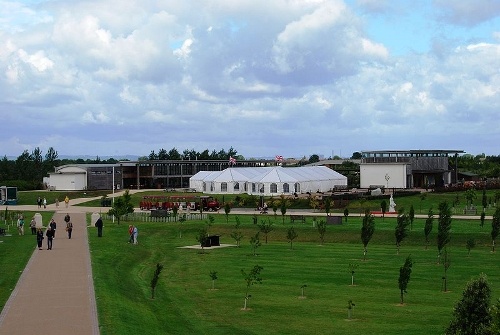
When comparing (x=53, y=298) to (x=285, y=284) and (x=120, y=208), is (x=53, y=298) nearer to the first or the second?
(x=285, y=284)

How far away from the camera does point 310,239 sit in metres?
58.8

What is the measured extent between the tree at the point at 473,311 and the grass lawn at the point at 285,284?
26.2ft

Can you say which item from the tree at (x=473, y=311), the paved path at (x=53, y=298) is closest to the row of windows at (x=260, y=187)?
the paved path at (x=53, y=298)

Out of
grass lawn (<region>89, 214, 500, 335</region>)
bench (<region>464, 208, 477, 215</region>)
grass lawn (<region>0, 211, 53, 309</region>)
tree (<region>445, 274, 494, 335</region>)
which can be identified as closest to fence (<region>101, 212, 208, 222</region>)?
grass lawn (<region>89, 214, 500, 335</region>)

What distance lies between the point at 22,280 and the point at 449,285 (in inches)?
783

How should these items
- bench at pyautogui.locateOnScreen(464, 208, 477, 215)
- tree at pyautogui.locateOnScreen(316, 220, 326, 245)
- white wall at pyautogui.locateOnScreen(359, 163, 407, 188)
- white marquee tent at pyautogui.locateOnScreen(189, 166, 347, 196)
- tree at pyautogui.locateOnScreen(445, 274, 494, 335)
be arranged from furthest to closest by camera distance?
white wall at pyautogui.locateOnScreen(359, 163, 407, 188) → white marquee tent at pyautogui.locateOnScreen(189, 166, 347, 196) → bench at pyautogui.locateOnScreen(464, 208, 477, 215) → tree at pyautogui.locateOnScreen(316, 220, 326, 245) → tree at pyautogui.locateOnScreen(445, 274, 494, 335)

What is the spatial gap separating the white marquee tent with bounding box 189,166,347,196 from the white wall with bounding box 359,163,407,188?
442 cm

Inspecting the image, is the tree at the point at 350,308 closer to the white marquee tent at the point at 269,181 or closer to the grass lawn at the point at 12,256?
the grass lawn at the point at 12,256

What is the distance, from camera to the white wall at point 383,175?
392 ft

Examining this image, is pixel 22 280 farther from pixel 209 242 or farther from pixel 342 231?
pixel 342 231

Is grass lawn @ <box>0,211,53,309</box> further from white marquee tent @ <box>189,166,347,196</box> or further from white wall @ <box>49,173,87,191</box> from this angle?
white wall @ <box>49,173,87,191</box>

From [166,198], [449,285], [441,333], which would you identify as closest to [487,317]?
[441,333]

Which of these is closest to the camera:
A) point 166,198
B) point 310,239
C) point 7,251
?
point 7,251

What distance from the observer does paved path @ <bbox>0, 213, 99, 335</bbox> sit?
23.4m
